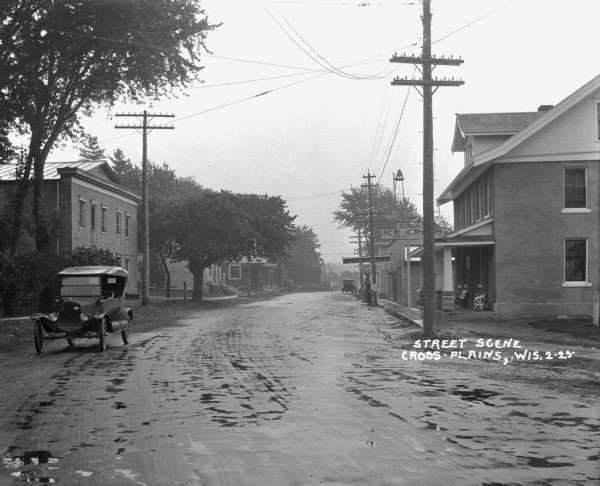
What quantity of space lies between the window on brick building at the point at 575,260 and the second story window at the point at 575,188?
146 cm

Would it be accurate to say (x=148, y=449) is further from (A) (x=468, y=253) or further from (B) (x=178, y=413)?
(A) (x=468, y=253)

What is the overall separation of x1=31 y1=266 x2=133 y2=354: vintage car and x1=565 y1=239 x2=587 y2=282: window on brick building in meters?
17.0

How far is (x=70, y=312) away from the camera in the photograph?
56.1 ft

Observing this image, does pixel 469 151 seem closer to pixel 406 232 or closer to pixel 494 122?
pixel 494 122

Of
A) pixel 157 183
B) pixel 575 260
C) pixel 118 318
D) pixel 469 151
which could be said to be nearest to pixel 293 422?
pixel 118 318

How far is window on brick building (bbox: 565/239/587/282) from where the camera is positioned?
89.7 ft

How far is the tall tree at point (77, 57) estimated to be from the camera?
24156 millimetres

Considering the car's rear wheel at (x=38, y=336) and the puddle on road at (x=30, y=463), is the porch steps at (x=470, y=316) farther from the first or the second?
the puddle on road at (x=30, y=463)

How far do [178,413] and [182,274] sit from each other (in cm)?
7042

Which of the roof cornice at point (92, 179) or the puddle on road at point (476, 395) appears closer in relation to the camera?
the puddle on road at point (476, 395)

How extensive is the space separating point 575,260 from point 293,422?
2209 centimetres

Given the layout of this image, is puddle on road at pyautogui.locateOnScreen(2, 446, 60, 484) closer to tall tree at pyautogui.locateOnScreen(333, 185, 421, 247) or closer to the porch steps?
the porch steps

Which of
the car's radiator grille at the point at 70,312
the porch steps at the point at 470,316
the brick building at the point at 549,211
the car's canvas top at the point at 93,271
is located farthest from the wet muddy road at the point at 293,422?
the brick building at the point at 549,211

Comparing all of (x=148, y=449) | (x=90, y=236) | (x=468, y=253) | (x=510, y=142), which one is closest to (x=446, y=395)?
(x=148, y=449)
